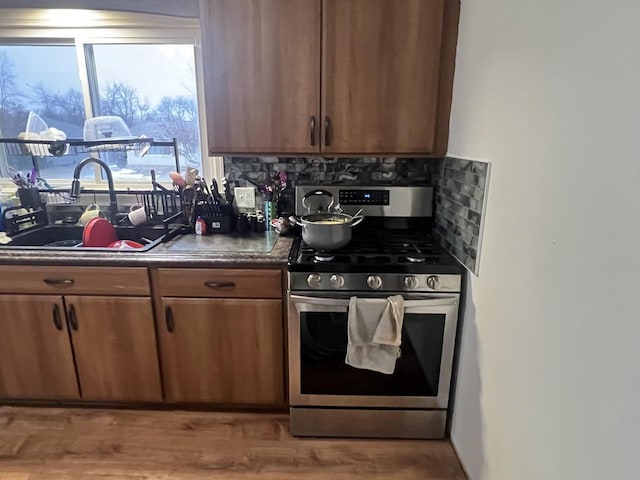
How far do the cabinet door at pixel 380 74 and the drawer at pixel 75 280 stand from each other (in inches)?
43.3

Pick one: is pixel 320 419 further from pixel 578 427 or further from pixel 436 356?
pixel 578 427

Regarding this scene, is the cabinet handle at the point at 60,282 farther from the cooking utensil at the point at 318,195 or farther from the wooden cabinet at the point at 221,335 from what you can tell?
the cooking utensil at the point at 318,195

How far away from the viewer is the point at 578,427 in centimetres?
99

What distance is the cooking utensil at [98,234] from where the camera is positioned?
211 centimetres

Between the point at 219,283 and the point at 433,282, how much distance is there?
3.11 feet

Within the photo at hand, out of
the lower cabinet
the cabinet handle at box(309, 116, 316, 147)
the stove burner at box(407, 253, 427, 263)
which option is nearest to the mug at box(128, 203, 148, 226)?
the lower cabinet

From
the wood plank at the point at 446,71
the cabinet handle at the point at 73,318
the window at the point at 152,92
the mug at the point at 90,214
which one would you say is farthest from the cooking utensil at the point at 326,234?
the mug at the point at 90,214

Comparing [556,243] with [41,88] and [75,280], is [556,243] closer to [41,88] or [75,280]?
[75,280]

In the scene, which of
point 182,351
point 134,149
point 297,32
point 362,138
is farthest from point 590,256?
point 134,149

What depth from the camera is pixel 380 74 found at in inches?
74.7

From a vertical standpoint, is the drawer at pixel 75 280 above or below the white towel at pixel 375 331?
above

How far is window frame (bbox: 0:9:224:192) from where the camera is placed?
7.27ft

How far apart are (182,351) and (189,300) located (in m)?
0.27

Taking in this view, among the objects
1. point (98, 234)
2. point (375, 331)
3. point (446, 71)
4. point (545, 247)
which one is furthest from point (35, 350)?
point (446, 71)
